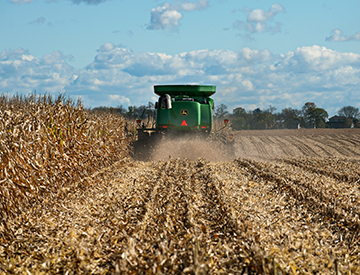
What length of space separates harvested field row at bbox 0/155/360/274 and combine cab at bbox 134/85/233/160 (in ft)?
16.4

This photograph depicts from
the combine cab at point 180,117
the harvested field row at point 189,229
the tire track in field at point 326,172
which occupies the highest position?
the combine cab at point 180,117

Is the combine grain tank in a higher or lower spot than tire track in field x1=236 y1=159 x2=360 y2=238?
higher

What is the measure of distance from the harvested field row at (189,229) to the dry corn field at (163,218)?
0.05ft

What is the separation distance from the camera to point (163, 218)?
4.58 meters

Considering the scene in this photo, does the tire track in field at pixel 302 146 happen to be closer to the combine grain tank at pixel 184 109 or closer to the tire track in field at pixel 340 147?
the tire track in field at pixel 340 147

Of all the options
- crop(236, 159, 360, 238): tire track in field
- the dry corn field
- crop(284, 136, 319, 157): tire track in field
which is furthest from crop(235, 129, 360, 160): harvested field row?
the dry corn field

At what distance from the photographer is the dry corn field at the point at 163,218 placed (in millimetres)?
3449

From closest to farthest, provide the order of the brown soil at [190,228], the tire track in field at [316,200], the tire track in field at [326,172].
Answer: the brown soil at [190,228], the tire track in field at [316,200], the tire track in field at [326,172]

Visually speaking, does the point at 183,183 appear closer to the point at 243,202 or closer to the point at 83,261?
the point at 243,202

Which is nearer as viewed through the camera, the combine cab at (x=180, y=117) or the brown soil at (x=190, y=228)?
the brown soil at (x=190, y=228)

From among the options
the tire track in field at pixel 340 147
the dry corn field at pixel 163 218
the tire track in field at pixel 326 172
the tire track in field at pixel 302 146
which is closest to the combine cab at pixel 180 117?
the tire track in field at pixel 326 172

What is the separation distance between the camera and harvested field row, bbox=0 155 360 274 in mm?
3406

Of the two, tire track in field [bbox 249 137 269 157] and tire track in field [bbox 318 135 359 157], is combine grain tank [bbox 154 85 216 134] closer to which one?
tire track in field [bbox 249 137 269 157]

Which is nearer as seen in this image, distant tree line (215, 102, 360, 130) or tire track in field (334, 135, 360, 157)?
tire track in field (334, 135, 360, 157)
